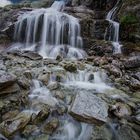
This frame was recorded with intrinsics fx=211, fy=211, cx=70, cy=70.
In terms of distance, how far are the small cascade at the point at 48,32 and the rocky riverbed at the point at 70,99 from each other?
250cm

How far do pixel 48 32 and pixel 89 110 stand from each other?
10110 mm

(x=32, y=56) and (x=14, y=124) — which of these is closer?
(x=14, y=124)

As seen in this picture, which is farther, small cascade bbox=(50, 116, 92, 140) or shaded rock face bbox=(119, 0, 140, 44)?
shaded rock face bbox=(119, 0, 140, 44)

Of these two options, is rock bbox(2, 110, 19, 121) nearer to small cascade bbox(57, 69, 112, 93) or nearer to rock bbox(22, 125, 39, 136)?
rock bbox(22, 125, 39, 136)

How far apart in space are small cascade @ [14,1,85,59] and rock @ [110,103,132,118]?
7499 millimetres

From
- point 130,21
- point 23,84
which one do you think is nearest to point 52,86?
point 23,84

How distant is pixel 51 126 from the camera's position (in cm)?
491

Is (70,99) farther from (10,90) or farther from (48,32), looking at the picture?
(48,32)

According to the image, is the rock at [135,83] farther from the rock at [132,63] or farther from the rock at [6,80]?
the rock at [6,80]

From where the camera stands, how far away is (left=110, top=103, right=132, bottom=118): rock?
558cm

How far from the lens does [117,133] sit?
494 cm

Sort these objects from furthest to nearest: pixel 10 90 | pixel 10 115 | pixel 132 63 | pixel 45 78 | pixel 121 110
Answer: pixel 132 63
pixel 45 78
pixel 10 90
pixel 121 110
pixel 10 115

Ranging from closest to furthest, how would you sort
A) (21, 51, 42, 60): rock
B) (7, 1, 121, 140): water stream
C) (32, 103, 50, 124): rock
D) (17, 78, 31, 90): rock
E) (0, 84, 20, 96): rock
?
(32, 103, 50, 124): rock → (0, 84, 20, 96): rock → (17, 78, 31, 90): rock → (7, 1, 121, 140): water stream → (21, 51, 42, 60): rock

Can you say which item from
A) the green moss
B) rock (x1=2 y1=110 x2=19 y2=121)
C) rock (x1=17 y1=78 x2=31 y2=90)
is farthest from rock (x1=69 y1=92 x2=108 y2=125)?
the green moss
